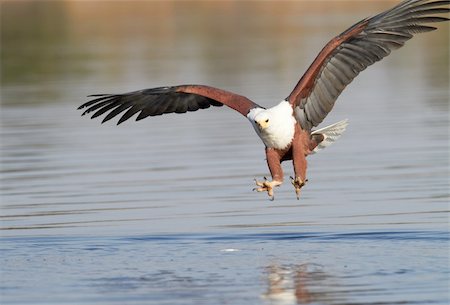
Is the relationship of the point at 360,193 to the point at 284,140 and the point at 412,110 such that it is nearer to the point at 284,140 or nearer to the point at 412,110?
the point at 284,140

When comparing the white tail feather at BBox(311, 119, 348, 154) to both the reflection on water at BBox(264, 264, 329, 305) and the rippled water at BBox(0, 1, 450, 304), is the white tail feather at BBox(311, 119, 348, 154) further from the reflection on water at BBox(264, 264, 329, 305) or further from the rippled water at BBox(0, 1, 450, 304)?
Result: the reflection on water at BBox(264, 264, 329, 305)

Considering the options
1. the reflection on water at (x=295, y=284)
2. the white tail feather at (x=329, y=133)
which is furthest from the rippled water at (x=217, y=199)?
the white tail feather at (x=329, y=133)

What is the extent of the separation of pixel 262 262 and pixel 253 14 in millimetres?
45474

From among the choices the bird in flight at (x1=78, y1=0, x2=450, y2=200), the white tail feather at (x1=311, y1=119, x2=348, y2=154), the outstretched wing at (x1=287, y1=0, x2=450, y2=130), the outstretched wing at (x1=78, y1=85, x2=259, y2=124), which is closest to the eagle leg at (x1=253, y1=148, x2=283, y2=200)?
the bird in flight at (x1=78, y1=0, x2=450, y2=200)

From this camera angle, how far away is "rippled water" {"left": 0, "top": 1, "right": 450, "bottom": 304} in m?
11.6

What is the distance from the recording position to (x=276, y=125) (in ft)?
42.0

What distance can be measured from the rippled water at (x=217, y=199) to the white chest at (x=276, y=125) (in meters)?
0.99

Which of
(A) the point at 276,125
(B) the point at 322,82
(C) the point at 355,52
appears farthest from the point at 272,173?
(C) the point at 355,52

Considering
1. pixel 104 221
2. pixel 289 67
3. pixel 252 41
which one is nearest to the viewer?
pixel 104 221

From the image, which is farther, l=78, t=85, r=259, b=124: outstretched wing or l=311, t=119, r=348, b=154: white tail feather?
l=78, t=85, r=259, b=124: outstretched wing

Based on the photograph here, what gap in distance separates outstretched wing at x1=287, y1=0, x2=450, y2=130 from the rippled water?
4.28 feet

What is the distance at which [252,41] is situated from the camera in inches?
1619

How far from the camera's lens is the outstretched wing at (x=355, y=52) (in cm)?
1284

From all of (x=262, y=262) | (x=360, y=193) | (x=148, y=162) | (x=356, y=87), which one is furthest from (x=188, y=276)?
(x=356, y=87)
